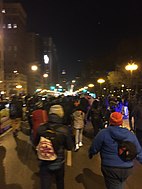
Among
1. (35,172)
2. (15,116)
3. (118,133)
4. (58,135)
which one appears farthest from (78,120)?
(118,133)

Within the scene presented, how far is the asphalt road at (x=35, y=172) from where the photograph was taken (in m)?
7.82

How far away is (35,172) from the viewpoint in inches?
357

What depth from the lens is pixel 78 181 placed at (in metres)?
8.12

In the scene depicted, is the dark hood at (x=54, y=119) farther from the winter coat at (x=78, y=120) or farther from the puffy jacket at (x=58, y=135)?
the winter coat at (x=78, y=120)

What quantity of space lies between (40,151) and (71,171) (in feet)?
12.4

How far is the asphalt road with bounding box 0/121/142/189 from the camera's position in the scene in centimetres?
782

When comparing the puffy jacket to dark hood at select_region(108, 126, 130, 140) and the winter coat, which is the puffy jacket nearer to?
dark hood at select_region(108, 126, 130, 140)

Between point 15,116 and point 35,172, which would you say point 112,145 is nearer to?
point 35,172

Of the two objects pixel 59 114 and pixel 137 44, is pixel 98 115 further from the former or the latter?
pixel 137 44

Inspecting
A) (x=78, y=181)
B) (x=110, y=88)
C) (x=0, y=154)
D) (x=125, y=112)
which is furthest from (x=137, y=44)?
(x=78, y=181)

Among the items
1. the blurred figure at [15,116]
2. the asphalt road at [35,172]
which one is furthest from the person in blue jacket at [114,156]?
the blurred figure at [15,116]

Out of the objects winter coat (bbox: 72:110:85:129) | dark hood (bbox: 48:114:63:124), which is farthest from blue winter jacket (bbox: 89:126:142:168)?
winter coat (bbox: 72:110:85:129)

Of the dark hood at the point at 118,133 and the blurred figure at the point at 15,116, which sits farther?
the blurred figure at the point at 15,116

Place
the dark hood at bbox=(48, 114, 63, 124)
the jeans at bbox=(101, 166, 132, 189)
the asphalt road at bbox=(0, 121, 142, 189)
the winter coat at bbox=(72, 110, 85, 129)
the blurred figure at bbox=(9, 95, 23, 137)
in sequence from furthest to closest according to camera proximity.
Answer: the blurred figure at bbox=(9, 95, 23, 137) < the winter coat at bbox=(72, 110, 85, 129) < the asphalt road at bbox=(0, 121, 142, 189) < the dark hood at bbox=(48, 114, 63, 124) < the jeans at bbox=(101, 166, 132, 189)
